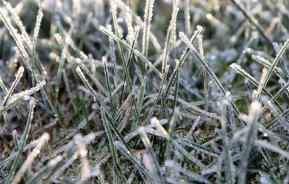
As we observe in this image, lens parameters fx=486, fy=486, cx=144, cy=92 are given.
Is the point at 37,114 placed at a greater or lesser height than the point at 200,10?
lesser

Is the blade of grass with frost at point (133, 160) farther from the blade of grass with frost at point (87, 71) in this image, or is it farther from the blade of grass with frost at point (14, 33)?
the blade of grass with frost at point (14, 33)

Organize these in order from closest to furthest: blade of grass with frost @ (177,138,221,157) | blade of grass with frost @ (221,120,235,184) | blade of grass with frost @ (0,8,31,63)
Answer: blade of grass with frost @ (221,120,235,184), blade of grass with frost @ (177,138,221,157), blade of grass with frost @ (0,8,31,63)

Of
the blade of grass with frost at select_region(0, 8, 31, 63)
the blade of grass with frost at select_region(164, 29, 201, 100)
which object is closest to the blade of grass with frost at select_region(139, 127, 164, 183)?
the blade of grass with frost at select_region(164, 29, 201, 100)

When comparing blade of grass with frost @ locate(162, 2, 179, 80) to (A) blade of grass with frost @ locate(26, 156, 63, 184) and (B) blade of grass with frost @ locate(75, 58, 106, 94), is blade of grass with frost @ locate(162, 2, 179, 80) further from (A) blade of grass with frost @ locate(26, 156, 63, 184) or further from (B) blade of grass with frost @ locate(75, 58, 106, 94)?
(A) blade of grass with frost @ locate(26, 156, 63, 184)

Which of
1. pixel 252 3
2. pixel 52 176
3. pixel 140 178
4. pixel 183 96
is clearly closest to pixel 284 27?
pixel 252 3

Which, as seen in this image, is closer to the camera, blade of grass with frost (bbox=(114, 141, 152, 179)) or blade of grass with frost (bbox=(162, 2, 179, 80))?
blade of grass with frost (bbox=(114, 141, 152, 179))

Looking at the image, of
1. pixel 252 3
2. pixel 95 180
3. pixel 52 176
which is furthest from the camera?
pixel 252 3

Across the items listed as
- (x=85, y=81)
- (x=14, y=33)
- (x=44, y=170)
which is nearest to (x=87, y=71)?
(x=85, y=81)

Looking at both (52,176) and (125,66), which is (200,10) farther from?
(52,176)
